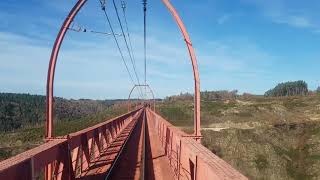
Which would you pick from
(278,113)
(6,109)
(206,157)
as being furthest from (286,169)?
(6,109)

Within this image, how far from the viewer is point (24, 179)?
7.41 metres

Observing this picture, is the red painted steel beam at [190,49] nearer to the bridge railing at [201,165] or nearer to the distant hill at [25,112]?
the bridge railing at [201,165]

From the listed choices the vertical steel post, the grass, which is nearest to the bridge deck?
the vertical steel post

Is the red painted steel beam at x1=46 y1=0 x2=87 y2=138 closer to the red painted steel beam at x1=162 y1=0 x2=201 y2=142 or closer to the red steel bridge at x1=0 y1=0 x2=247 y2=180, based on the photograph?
the red steel bridge at x1=0 y1=0 x2=247 y2=180

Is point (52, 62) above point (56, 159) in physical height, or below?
above

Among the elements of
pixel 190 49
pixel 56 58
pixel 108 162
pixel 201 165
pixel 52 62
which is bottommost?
pixel 108 162

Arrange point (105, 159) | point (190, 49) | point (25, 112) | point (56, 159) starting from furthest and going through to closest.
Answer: point (25, 112)
point (105, 159)
point (190, 49)
point (56, 159)

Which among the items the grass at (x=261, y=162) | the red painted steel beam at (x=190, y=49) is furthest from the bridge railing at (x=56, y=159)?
the grass at (x=261, y=162)

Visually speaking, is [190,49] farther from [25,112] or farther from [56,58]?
[25,112]

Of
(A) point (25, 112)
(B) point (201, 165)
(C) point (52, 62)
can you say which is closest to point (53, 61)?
(C) point (52, 62)

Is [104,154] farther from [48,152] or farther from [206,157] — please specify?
[206,157]

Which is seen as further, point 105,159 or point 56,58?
point 105,159

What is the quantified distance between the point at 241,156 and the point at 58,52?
5093cm

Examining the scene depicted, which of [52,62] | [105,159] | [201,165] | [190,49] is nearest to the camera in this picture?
[201,165]
